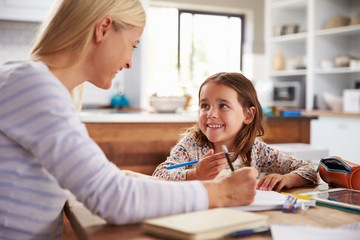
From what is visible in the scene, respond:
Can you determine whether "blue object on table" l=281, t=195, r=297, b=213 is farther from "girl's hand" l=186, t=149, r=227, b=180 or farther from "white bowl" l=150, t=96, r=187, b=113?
"white bowl" l=150, t=96, r=187, b=113

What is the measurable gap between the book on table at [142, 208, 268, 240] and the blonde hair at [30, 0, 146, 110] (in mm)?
480

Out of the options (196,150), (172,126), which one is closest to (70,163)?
(196,150)

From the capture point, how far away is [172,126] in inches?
111

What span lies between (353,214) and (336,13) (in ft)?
16.8

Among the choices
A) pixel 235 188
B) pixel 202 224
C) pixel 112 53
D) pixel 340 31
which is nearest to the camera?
pixel 202 224

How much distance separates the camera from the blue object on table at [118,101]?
4.31 meters

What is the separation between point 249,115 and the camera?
170 centimetres

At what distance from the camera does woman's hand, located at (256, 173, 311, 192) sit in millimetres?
1189

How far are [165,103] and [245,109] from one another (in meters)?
1.40

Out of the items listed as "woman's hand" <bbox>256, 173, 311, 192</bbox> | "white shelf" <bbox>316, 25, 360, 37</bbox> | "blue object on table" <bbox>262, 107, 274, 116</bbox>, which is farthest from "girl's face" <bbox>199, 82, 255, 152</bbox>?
"white shelf" <bbox>316, 25, 360, 37</bbox>

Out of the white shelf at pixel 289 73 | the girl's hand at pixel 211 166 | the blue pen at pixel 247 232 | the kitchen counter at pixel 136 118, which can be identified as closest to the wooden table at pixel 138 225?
the blue pen at pixel 247 232

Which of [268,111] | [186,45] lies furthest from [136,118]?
[186,45]

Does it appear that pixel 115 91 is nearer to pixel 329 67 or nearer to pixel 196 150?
pixel 329 67

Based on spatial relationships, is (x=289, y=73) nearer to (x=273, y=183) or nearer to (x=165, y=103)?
(x=165, y=103)
